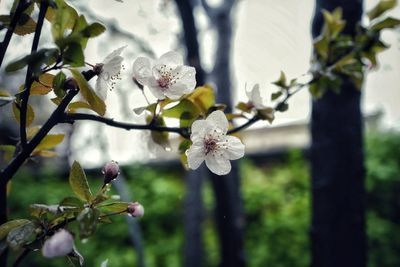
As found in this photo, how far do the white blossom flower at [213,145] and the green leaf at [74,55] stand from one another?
21cm

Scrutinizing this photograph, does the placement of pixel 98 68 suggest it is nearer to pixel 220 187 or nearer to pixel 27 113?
pixel 27 113

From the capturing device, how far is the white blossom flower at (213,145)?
0.65 m

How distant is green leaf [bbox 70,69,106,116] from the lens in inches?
21.7

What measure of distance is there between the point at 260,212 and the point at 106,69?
381cm

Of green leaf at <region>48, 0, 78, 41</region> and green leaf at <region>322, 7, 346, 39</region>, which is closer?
green leaf at <region>48, 0, 78, 41</region>

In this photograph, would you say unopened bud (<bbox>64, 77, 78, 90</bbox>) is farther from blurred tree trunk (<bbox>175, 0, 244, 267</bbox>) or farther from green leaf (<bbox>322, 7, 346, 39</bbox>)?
blurred tree trunk (<bbox>175, 0, 244, 267</bbox>)

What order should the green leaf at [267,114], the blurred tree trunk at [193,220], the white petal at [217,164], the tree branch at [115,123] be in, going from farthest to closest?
the blurred tree trunk at [193,220] < the green leaf at [267,114] < the white petal at [217,164] < the tree branch at [115,123]

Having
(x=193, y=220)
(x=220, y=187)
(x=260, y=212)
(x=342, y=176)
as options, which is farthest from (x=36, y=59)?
(x=260, y=212)

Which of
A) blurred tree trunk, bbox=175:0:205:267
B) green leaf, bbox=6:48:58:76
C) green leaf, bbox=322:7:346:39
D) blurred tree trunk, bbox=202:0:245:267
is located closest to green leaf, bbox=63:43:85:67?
green leaf, bbox=6:48:58:76

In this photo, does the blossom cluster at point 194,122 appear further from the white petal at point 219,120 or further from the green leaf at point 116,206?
the green leaf at point 116,206

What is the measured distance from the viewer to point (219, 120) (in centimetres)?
65

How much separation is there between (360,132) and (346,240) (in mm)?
333

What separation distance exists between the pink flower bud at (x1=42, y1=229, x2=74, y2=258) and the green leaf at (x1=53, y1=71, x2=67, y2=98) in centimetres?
19

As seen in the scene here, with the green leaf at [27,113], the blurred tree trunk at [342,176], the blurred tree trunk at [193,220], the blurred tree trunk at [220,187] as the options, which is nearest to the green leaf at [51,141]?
the green leaf at [27,113]
